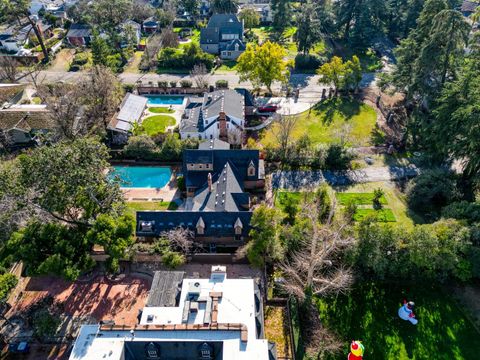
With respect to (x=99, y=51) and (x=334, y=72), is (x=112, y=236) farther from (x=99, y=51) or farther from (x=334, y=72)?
(x=99, y=51)

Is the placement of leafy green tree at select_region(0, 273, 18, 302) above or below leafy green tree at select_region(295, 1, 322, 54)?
below

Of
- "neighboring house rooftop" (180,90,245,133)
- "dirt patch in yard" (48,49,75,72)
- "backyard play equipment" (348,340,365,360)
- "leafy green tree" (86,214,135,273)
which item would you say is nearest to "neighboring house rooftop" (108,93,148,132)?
"neighboring house rooftop" (180,90,245,133)

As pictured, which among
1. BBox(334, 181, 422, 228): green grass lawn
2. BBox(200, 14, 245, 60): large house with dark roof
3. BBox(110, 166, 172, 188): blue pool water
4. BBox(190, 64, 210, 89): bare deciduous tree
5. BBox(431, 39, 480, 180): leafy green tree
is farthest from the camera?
BBox(200, 14, 245, 60): large house with dark roof

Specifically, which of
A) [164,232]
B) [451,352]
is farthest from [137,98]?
[451,352]

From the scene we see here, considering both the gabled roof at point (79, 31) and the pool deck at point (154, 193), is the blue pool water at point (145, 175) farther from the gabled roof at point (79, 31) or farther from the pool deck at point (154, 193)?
the gabled roof at point (79, 31)

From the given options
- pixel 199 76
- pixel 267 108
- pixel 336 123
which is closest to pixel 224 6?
pixel 199 76

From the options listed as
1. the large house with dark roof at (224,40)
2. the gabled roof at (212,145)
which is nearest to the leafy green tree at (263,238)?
the gabled roof at (212,145)

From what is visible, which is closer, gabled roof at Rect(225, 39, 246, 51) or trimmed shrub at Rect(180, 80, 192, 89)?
trimmed shrub at Rect(180, 80, 192, 89)

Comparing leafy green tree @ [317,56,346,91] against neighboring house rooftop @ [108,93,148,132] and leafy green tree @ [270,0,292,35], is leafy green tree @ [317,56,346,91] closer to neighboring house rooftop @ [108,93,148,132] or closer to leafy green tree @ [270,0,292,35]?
leafy green tree @ [270,0,292,35]

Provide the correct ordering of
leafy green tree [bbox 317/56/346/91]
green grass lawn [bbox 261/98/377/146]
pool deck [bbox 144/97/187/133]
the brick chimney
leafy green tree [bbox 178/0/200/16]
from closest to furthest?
the brick chimney → green grass lawn [bbox 261/98/377/146] → pool deck [bbox 144/97/187/133] → leafy green tree [bbox 317/56/346/91] → leafy green tree [bbox 178/0/200/16]

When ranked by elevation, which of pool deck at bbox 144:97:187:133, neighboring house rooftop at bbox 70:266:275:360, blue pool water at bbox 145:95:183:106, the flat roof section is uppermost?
blue pool water at bbox 145:95:183:106
